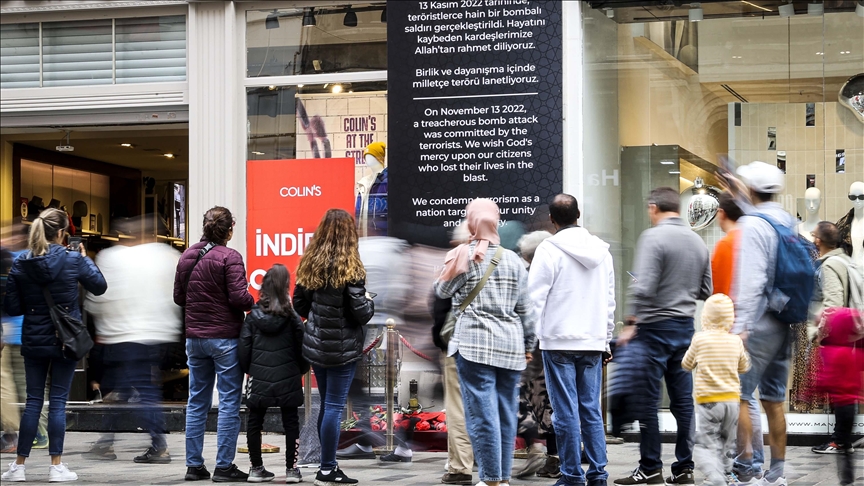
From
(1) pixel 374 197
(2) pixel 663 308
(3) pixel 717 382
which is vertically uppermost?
(1) pixel 374 197

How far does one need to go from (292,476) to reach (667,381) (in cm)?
256

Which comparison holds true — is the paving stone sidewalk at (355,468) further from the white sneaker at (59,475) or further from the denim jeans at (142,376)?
the denim jeans at (142,376)

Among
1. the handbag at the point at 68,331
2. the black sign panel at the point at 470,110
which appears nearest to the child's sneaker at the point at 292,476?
the handbag at the point at 68,331

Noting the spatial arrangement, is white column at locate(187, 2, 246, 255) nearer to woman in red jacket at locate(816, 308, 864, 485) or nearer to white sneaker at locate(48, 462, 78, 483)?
white sneaker at locate(48, 462, 78, 483)

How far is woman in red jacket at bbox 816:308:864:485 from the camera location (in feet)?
21.3

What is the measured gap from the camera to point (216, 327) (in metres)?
8.07

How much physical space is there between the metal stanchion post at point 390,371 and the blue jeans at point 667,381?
7.40ft

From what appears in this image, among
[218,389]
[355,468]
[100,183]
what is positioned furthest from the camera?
[100,183]

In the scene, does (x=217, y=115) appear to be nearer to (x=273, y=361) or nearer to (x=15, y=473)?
(x=273, y=361)

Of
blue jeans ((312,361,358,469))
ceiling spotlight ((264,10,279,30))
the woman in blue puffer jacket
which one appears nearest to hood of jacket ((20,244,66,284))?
the woman in blue puffer jacket

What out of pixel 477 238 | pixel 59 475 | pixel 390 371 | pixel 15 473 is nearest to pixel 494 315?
pixel 477 238

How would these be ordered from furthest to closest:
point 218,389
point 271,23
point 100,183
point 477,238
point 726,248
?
point 100,183, point 271,23, point 218,389, point 726,248, point 477,238

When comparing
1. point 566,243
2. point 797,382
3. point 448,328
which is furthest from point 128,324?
point 797,382

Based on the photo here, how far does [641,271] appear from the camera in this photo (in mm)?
7230
